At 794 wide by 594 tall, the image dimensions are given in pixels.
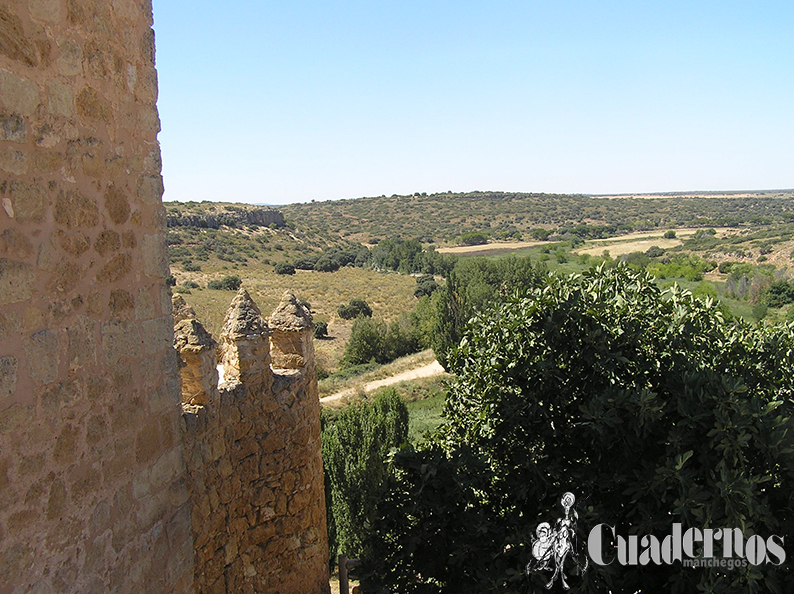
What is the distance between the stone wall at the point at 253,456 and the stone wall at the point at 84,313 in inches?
36.6

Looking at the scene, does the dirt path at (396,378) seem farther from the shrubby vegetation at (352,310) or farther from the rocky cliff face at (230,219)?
the rocky cliff face at (230,219)

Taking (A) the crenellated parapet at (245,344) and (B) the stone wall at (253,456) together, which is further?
(A) the crenellated parapet at (245,344)

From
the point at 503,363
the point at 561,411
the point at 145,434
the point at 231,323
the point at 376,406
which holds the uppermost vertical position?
the point at 231,323

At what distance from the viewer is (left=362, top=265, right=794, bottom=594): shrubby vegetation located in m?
4.75

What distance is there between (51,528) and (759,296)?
122ft

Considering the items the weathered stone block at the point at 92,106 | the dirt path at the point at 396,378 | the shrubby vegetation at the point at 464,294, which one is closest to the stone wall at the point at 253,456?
the weathered stone block at the point at 92,106

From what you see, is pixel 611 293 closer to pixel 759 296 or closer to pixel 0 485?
pixel 0 485

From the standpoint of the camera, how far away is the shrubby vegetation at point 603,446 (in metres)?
4.75

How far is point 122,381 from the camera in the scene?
2.75 meters

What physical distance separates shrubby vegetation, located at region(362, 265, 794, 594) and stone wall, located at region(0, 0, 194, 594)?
116 inches

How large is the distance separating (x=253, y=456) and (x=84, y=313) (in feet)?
8.27

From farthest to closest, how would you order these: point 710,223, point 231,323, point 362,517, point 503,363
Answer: point 710,223 < point 362,517 < point 503,363 < point 231,323

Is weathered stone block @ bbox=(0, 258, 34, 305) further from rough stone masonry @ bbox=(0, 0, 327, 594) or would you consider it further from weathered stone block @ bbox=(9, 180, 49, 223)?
weathered stone block @ bbox=(9, 180, 49, 223)

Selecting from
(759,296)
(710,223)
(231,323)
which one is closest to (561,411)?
(231,323)
